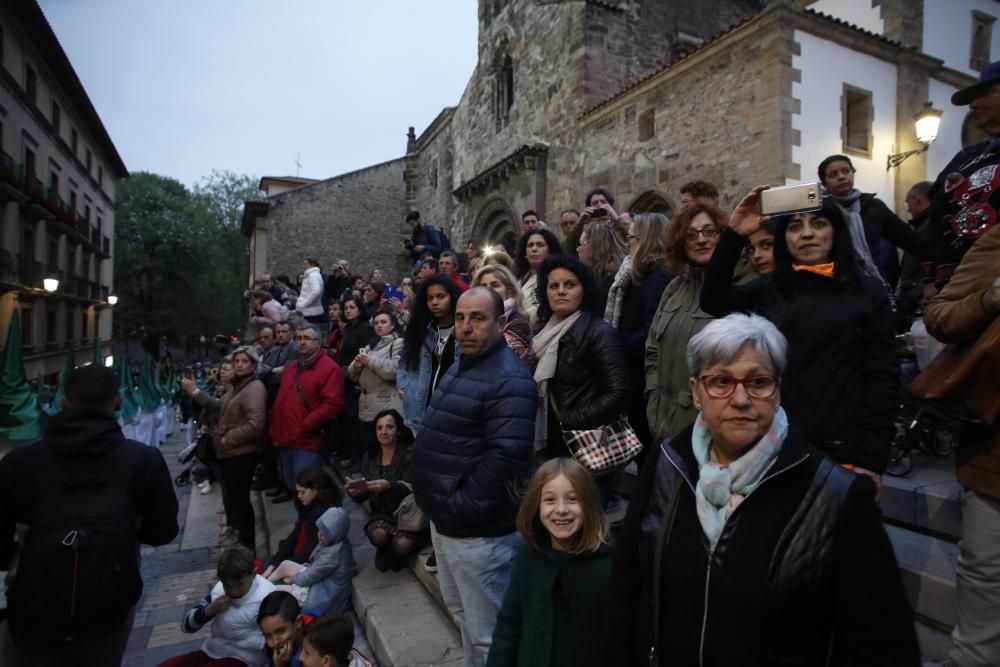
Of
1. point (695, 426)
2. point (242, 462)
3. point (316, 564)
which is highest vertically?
point (695, 426)

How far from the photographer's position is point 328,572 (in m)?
4.22

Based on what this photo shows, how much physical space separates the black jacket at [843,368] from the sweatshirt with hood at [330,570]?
3.26 m

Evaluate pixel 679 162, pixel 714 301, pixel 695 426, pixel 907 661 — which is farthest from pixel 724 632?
pixel 679 162

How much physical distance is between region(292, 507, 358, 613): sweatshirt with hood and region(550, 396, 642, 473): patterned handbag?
2108mm

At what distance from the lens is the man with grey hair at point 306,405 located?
5590 mm

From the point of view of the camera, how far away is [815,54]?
27.5 feet

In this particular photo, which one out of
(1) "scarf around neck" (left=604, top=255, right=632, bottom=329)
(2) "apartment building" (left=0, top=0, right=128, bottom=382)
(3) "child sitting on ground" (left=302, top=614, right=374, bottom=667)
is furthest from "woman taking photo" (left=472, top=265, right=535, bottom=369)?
(2) "apartment building" (left=0, top=0, right=128, bottom=382)

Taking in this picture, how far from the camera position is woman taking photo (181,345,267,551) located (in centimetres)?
555

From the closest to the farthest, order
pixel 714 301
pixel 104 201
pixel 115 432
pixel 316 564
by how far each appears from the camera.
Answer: pixel 714 301
pixel 115 432
pixel 316 564
pixel 104 201

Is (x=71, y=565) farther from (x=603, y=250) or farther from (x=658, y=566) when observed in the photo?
(x=603, y=250)

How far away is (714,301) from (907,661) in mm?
1386

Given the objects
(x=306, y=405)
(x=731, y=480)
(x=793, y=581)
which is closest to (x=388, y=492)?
(x=306, y=405)

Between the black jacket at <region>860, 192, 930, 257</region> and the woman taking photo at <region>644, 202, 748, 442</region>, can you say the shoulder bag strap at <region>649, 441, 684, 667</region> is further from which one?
the black jacket at <region>860, 192, 930, 257</region>

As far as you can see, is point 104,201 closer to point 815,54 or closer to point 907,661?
point 815,54
